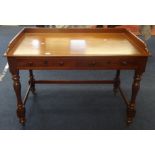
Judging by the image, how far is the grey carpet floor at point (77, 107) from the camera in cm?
173

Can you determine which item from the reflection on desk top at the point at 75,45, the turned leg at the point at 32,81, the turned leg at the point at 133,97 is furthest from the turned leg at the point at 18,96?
the turned leg at the point at 133,97

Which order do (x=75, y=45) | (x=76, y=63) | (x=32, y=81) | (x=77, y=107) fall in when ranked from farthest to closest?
(x=32, y=81), (x=77, y=107), (x=75, y=45), (x=76, y=63)

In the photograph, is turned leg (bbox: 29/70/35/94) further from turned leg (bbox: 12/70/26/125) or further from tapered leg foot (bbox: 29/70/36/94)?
turned leg (bbox: 12/70/26/125)

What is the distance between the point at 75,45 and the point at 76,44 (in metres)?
0.02

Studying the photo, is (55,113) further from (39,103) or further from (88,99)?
(88,99)

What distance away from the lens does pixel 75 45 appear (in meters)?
1.55

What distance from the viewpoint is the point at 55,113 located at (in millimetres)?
1865

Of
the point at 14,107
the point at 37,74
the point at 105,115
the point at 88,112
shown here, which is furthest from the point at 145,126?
the point at 37,74

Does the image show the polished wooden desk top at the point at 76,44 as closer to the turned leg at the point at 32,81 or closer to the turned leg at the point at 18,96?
the turned leg at the point at 18,96

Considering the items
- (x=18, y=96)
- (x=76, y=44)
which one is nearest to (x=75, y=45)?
(x=76, y=44)

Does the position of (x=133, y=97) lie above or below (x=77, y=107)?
above

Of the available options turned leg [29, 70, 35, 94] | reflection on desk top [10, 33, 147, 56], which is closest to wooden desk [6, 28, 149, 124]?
reflection on desk top [10, 33, 147, 56]

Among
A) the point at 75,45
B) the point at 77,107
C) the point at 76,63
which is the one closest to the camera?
the point at 76,63

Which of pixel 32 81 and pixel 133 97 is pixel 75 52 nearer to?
pixel 133 97
